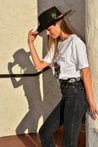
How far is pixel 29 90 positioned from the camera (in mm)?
4520

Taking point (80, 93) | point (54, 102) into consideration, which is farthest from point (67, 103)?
point (54, 102)

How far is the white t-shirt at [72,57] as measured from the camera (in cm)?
263

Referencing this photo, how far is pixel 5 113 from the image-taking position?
450 centimetres

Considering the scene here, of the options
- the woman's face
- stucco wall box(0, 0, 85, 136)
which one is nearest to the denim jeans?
the woman's face

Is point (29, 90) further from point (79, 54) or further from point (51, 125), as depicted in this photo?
point (79, 54)

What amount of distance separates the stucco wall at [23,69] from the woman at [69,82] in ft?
4.98

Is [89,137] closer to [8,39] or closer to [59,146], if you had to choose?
[59,146]

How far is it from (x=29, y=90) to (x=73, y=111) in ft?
6.19

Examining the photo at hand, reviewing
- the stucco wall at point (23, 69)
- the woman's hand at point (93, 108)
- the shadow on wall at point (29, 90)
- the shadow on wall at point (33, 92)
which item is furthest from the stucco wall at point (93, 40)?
the shadow on wall at point (29, 90)

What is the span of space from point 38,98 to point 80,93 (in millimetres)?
1888

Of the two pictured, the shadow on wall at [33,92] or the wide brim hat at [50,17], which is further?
the shadow on wall at [33,92]

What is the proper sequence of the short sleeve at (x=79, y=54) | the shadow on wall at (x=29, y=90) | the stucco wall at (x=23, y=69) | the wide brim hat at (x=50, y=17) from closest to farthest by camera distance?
the short sleeve at (x=79, y=54)
the wide brim hat at (x=50, y=17)
the stucco wall at (x=23, y=69)
the shadow on wall at (x=29, y=90)

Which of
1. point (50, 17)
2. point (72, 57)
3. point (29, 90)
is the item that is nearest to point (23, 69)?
point (29, 90)

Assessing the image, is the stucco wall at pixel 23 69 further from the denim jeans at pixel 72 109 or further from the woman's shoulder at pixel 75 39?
the denim jeans at pixel 72 109
